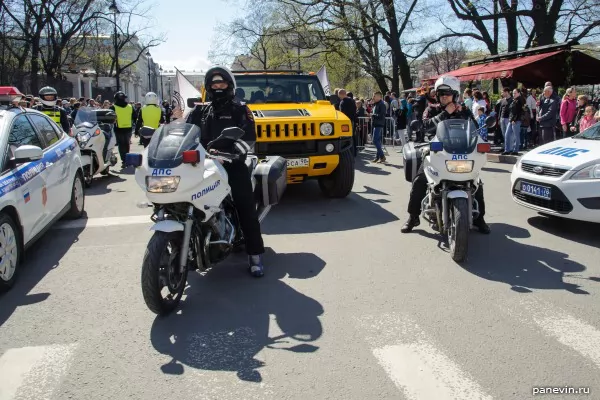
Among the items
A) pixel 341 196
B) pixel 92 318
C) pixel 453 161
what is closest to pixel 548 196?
pixel 453 161

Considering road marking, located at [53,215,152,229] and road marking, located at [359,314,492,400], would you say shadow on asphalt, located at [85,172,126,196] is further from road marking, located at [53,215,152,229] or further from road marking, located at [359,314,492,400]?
road marking, located at [359,314,492,400]

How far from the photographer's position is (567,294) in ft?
15.0

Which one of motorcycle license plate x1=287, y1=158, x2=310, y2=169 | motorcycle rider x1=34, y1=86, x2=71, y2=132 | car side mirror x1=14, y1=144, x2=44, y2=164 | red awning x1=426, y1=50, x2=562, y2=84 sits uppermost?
red awning x1=426, y1=50, x2=562, y2=84

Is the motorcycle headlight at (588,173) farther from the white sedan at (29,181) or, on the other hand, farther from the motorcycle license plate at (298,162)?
the white sedan at (29,181)

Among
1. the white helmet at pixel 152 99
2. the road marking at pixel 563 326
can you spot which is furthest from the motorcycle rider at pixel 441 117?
the white helmet at pixel 152 99

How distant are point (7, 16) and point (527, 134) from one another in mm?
26899

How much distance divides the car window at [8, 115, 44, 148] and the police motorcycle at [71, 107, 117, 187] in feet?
14.0

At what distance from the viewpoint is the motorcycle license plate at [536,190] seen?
6496 mm

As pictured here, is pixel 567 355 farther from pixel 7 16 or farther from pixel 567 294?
pixel 7 16

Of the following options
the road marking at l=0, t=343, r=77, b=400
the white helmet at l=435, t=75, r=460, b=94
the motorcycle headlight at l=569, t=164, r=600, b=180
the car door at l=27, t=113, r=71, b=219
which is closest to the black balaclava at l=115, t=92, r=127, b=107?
the car door at l=27, t=113, r=71, b=219

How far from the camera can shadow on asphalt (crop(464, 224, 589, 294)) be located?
15.9 feet

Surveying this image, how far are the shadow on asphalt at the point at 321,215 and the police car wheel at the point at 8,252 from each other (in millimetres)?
2849

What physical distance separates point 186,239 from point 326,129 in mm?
4354

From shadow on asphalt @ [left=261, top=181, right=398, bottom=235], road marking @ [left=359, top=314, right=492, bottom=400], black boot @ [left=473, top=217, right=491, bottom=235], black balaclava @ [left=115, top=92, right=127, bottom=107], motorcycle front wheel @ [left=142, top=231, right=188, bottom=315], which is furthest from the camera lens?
black balaclava @ [left=115, top=92, right=127, bottom=107]
